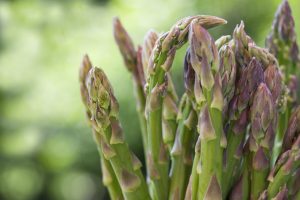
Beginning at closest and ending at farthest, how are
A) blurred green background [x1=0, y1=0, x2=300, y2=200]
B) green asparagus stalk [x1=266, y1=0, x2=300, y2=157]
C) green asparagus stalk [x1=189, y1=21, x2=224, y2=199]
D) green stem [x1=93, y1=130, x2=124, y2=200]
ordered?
green asparagus stalk [x1=189, y1=21, x2=224, y2=199], green stem [x1=93, y1=130, x2=124, y2=200], green asparagus stalk [x1=266, y1=0, x2=300, y2=157], blurred green background [x1=0, y1=0, x2=300, y2=200]

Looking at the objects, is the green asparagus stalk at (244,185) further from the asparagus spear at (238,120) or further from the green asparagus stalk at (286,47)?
the green asparagus stalk at (286,47)

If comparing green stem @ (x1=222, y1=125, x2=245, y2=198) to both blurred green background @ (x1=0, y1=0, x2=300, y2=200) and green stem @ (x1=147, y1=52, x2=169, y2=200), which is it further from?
blurred green background @ (x1=0, y1=0, x2=300, y2=200)

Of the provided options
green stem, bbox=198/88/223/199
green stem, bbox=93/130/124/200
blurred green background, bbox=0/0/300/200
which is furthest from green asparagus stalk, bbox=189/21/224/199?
blurred green background, bbox=0/0/300/200

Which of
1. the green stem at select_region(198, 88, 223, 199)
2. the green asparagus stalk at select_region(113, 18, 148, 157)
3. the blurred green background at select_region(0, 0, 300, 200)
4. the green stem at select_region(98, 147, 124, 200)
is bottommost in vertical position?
the blurred green background at select_region(0, 0, 300, 200)

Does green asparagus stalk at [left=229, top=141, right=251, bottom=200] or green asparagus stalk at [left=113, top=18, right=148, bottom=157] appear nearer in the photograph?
green asparagus stalk at [left=229, top=141, right=251, bottom=200]

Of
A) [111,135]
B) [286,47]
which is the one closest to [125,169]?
[111,135]

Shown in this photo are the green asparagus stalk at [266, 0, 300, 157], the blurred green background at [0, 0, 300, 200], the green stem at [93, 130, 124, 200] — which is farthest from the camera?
the blurred green background at [0, 0, 300, 200]

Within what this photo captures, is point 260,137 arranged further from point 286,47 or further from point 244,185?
point 286,47
